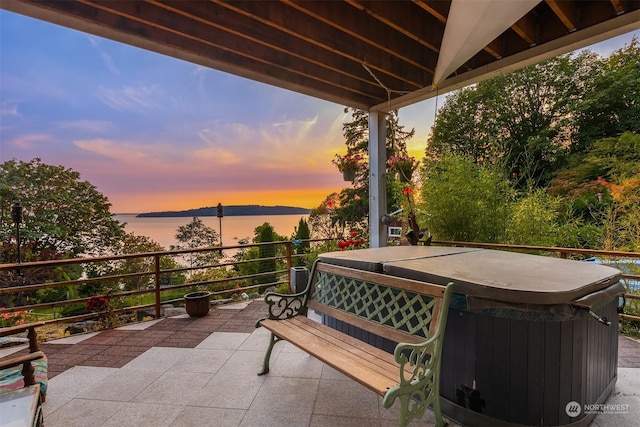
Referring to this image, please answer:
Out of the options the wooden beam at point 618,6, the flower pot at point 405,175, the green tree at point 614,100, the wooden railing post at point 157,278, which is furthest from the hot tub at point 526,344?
the green tree at point 614,100

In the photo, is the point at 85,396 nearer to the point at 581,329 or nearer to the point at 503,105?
the point at 581,329

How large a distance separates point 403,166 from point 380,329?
97.8 inches

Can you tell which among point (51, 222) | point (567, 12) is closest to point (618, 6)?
point (567, 12)

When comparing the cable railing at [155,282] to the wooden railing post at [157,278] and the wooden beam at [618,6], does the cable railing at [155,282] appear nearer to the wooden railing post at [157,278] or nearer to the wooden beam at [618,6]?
the wooden railing post at [157,278]

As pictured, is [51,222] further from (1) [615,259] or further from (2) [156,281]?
(1) [615,259]

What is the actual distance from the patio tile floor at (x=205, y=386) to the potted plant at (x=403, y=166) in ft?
8.16

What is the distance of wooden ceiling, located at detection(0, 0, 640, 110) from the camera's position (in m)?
A: 2.17

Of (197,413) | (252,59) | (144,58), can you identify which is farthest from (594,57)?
(197,413)

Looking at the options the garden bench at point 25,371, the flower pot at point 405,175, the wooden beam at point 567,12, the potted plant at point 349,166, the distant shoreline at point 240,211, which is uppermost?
the wooden beam at point 567,12

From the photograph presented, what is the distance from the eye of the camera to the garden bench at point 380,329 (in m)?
1.41

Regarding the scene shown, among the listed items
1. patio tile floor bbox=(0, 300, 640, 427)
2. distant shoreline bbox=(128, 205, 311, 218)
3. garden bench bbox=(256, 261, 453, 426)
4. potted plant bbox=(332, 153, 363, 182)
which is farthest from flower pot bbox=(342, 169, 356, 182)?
distant shoreline bbox=(128, 205, 311, 218)

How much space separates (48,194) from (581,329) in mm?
10645

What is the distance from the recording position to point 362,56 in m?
2.94

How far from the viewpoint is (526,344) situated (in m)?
1.46
